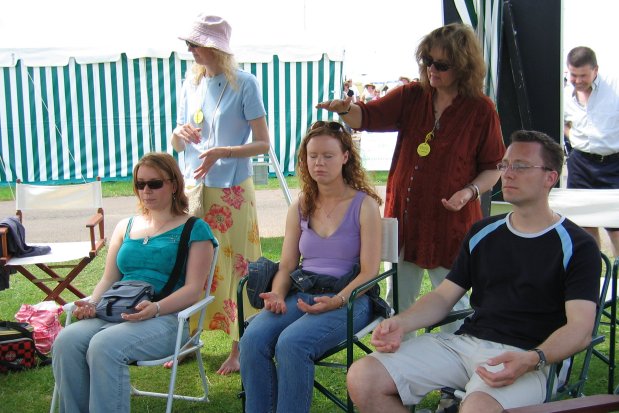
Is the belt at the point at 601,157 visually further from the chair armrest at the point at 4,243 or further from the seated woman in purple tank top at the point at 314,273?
the chair armrest at the point at 4,243

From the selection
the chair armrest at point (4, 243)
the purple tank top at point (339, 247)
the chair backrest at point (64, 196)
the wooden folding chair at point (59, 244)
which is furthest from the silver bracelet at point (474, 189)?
the chair backrest at point (64, 196)

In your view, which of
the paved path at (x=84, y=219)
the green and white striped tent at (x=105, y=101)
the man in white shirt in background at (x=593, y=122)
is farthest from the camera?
the green and white striped tent at (x=105, y=101)

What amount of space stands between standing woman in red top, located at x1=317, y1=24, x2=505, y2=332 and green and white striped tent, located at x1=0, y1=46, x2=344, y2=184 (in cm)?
752

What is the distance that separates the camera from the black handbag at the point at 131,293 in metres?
2.98

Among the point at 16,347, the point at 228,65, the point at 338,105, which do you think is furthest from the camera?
the point at 16,347

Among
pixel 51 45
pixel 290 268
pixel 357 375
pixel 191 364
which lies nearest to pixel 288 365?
pixel 357 375

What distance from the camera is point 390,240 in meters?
3.05

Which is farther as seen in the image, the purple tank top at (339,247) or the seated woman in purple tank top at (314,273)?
the purple tank top at (339,247)

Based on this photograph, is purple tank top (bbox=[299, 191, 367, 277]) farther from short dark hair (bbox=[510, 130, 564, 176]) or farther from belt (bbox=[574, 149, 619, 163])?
belt (bbox=[574, 149, 619, 163])

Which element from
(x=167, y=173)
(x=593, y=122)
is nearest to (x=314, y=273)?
(x=167, y=173)

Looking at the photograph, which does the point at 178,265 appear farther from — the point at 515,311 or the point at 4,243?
the point at 4,243

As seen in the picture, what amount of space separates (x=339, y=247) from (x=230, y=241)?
2.93 feet

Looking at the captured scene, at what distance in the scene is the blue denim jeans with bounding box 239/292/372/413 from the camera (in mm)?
2666

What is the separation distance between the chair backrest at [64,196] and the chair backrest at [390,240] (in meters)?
2.99
